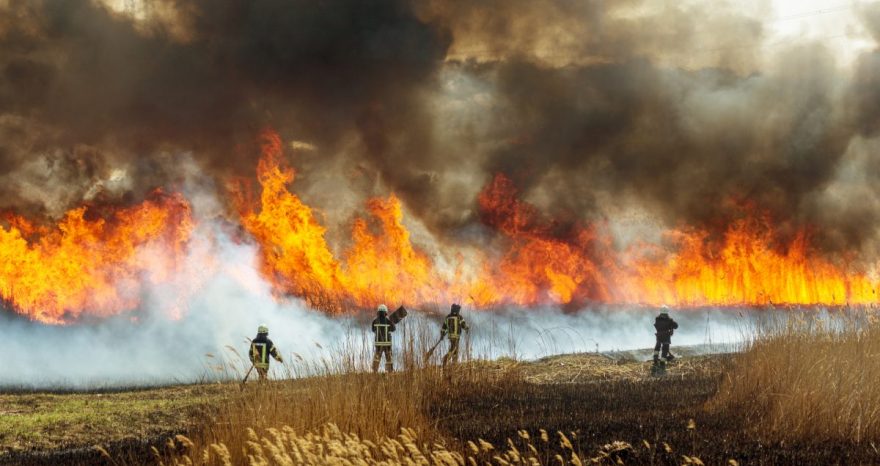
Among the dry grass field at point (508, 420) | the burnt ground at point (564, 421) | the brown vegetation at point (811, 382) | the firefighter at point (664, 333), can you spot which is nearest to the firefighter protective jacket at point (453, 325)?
the burnt ground at point (564, 421)

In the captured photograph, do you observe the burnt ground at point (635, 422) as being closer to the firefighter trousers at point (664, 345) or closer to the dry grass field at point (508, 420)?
the dry grass field at point (508, 420)

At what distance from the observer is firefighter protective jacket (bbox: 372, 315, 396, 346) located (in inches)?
775

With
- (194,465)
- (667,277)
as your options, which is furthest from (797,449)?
(667,277)

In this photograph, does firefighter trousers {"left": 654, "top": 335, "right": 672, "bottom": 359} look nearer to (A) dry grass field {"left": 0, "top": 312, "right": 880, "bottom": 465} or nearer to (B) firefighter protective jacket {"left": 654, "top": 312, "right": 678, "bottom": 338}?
(B) firefighter protective jacket {"left": 654, "top": 312, "right": 678, "bottom": 338}

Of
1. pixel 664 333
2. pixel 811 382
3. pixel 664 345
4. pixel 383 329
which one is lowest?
pixel 811 382

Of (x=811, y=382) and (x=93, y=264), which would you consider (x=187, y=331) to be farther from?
(x=811, y=382)

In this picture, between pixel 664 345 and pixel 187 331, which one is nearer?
pixel 664 345

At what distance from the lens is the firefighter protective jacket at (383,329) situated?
64.6ft

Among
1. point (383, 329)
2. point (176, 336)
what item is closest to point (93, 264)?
point (176, 336)

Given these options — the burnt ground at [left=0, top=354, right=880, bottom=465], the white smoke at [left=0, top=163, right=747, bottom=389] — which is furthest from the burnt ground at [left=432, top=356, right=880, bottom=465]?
the white smoke at [left=0, top=163, right=747, bottom=389]

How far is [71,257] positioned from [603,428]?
32700mm

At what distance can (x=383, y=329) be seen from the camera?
65.1 feet

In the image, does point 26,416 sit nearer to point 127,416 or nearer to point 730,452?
point 127,416

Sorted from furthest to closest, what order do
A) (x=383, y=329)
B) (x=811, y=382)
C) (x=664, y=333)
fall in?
(x=664, y=333)
(x=383, y=329)
(x=811, y=382)
